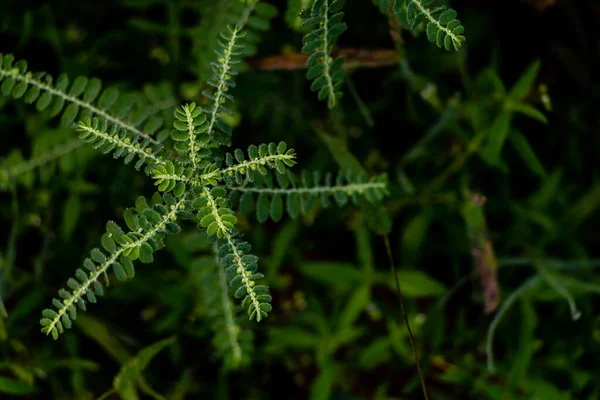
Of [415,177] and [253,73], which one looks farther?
[415,177]

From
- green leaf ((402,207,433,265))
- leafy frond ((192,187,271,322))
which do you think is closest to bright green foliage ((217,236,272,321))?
leafy frond ((192,187,271,322))

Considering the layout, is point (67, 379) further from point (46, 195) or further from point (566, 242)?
point (566, 242)

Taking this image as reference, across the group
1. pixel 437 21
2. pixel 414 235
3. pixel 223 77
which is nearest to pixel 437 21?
pixel 437 21

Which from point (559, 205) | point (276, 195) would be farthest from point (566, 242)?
point (276, 195)

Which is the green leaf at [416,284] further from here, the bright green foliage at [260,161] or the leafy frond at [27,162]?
the leafy frond at [27,162]

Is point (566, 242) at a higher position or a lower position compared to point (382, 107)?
lower

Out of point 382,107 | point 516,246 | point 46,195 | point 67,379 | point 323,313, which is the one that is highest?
point 382,107
